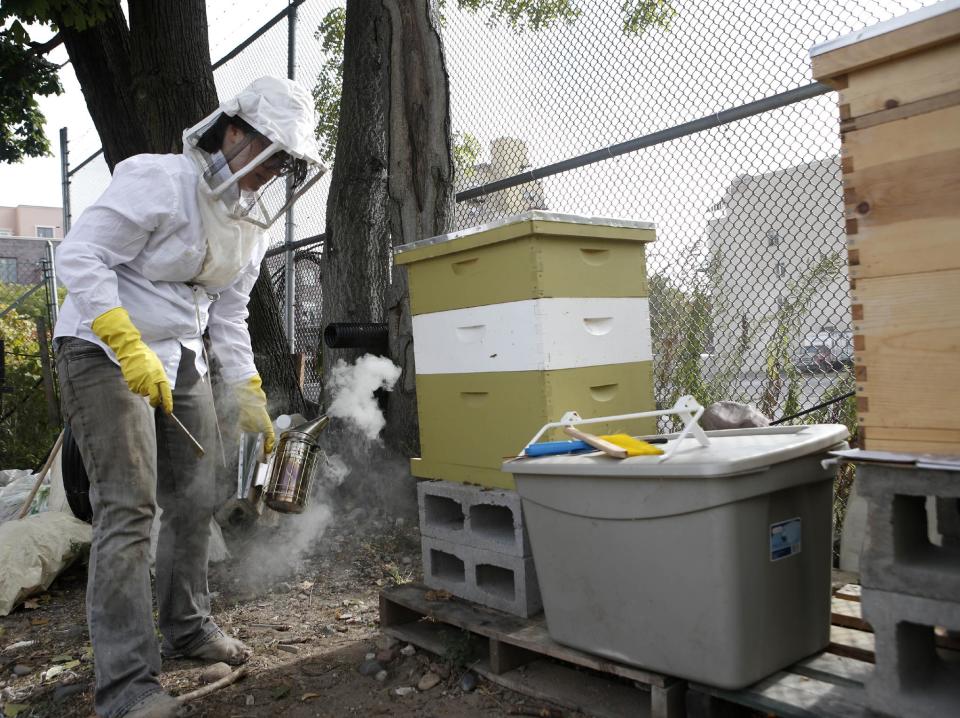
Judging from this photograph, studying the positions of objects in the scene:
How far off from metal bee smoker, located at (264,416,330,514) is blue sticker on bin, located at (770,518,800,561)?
5.85 ft

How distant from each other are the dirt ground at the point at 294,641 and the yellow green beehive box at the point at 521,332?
2.18ft

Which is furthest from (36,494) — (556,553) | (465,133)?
(556,553)

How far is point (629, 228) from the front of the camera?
8.19 ft

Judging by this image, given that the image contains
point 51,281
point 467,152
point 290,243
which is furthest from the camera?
point 51,281

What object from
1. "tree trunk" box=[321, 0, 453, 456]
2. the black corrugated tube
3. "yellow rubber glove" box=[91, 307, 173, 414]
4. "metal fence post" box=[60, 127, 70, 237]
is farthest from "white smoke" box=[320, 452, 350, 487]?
"metal fence post" box=[60, 127, 70, 237]

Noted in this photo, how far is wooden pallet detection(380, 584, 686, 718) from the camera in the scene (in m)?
1.94

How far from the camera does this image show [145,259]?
2477 millimetres

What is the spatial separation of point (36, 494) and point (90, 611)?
2.84 m

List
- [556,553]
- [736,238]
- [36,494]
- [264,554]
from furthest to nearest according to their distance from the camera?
[36,494] → [264,554] → [736,238] → [556,553]

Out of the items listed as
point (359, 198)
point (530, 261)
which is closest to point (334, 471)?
point (359, 198)

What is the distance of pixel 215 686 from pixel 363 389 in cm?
188

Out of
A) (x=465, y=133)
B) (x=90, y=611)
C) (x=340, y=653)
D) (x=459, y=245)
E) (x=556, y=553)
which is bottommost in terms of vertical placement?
(x=340, y=653)

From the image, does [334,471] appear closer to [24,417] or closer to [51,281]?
[24,417]

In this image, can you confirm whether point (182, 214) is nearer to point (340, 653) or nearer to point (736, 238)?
point (340, 653)
